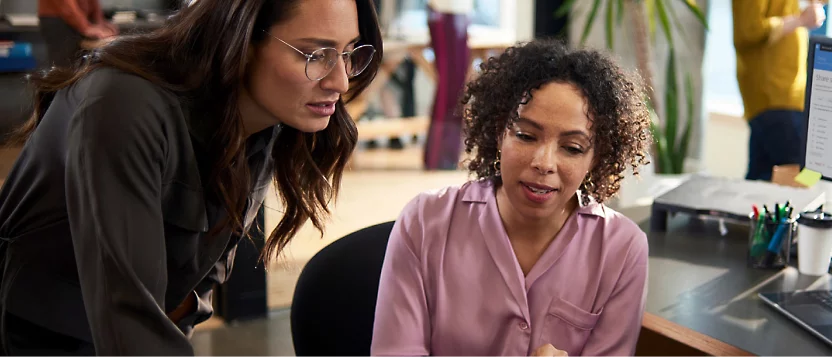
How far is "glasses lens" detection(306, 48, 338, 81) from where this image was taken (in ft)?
4.37

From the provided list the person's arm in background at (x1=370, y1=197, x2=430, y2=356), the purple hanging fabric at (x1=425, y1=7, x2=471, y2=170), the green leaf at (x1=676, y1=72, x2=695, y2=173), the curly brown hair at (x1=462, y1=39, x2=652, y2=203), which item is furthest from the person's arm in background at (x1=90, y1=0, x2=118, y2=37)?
the green leaf at (x1=676, y1=72, x2=695, y2=173)

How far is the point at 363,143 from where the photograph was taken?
3.65m

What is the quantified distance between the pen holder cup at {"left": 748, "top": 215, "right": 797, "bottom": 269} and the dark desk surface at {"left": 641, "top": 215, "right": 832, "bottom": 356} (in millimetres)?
25

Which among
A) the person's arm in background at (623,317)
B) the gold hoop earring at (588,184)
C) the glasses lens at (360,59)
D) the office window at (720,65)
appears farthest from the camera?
the office window at (720,65)

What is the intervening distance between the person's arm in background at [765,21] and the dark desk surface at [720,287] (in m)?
1.25

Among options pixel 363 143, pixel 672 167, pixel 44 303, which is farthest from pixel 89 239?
pixel 672 167

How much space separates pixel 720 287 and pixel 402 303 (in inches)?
27.3

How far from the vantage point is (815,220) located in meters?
1.92

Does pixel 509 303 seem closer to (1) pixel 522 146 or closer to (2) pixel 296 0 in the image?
(1) pixel 522 146

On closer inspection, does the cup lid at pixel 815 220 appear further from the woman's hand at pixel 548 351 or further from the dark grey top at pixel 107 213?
the dark grey top at pixel 107 213

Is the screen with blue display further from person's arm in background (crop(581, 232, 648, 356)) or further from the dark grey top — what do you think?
the dark grey top

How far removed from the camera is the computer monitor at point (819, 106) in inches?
73.9

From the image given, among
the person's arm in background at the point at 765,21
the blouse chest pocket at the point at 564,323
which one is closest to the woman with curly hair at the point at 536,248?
the blouse chest pocket at the point at 564,323

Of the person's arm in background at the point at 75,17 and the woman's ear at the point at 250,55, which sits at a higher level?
the person's arm in background at the point at 75,17
